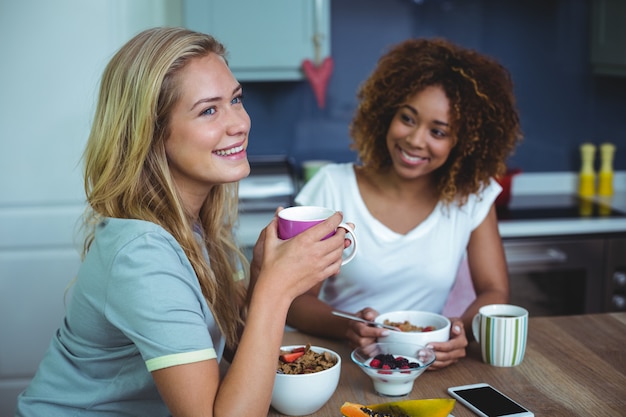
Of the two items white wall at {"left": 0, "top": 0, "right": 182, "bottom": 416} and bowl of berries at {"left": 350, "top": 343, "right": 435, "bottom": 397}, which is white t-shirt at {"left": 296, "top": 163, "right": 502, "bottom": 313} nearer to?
bowl of berries at {"left": 350, "top": 343, "right": 435, "bottom": 397}

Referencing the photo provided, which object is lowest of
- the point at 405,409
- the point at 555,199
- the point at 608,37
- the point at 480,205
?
the point at 555,199

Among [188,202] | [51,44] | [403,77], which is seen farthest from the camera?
[51,44]

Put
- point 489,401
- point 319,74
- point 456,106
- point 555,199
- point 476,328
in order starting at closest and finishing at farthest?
point 489,401 < point 476,328 < point 456,106 < point 319,74 < point 555,199

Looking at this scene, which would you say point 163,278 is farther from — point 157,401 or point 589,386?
point 589,386

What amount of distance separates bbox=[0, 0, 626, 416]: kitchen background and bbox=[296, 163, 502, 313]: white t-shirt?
45.0 inches

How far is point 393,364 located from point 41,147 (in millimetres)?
1988

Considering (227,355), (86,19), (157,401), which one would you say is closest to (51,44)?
(86,19)

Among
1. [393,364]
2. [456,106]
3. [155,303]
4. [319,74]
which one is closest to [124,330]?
[155,303]


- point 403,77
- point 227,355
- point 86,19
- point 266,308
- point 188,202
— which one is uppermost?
point 86,19

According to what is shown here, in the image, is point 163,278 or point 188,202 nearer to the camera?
point 163,278

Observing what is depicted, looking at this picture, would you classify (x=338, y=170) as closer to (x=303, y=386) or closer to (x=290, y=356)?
(x=290, y=356)

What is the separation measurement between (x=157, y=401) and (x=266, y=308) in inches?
12.5

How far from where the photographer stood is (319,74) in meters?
3.09

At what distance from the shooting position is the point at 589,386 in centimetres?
141
